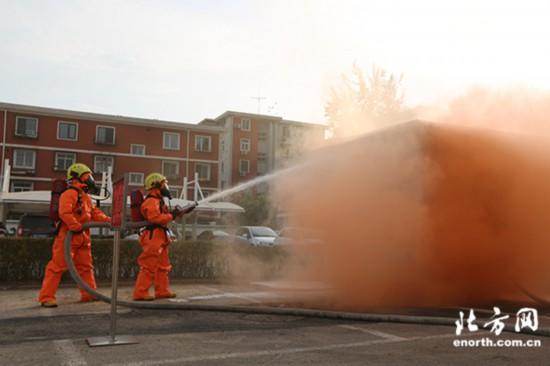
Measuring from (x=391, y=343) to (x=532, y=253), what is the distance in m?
3.74

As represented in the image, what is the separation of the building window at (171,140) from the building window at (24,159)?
10.2 meters

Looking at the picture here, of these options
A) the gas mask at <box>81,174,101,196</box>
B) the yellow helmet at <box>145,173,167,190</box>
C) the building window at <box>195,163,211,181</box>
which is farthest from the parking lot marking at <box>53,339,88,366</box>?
the building window at <box>195,163,211,181</box>

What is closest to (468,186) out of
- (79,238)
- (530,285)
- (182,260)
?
(530,285)

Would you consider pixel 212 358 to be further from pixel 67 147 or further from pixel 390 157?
pixel 67 147

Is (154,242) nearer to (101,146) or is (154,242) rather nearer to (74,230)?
(74,230)

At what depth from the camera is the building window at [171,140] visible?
140 ft

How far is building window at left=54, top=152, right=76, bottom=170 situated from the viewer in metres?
39.3

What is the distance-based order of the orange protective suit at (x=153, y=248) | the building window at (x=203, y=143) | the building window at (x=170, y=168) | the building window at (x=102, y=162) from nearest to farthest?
the orange protective suit at (x=153, y=248), the building window at (x=102, y=162), the building window at (x=170, y=168), the building window at (x=203, y=143)

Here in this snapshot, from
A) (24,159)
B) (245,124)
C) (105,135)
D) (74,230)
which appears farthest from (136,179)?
(74,230)

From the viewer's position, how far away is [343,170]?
26.8 ft

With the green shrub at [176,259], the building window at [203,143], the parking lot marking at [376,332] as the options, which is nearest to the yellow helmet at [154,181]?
the green shrub at [176,259]

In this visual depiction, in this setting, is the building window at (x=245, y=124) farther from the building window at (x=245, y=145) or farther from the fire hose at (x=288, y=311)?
the fire hose at (x=288, y=311)

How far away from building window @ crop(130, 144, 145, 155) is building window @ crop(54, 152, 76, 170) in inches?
180

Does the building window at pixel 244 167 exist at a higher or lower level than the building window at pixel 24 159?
higher
